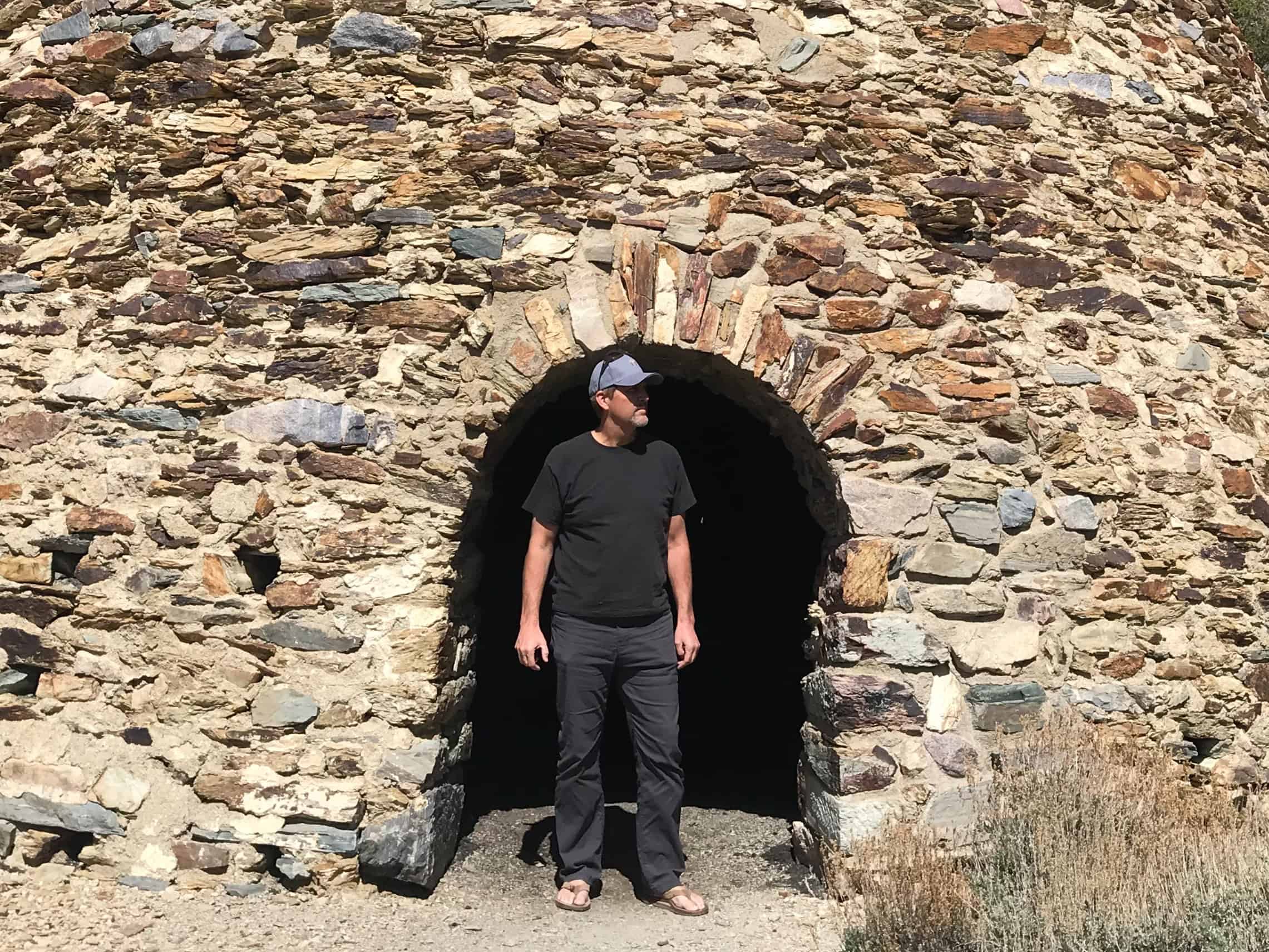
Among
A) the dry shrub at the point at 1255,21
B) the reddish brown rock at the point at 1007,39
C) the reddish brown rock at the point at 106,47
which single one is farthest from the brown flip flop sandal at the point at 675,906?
the dry shrub at the point at 1255,21

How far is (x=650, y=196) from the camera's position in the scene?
12.5ft

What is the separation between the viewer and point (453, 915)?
11.2ft

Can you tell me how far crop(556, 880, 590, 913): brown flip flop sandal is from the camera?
11.3 feet

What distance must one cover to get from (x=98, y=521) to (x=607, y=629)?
189cm

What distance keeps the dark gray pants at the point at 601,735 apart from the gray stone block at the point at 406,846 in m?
0.45

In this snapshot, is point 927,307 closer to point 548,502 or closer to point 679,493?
point 679,493

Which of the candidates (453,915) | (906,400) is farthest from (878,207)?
(453,915)

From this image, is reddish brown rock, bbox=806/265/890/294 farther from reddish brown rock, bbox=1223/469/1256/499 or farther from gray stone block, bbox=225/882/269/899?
gray stone block, bbox=225/882/269/899

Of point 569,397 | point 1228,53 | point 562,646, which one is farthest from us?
point 569,397

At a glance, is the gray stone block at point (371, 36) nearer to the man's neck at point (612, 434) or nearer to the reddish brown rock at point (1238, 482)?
the man's neck at point (612, 434)

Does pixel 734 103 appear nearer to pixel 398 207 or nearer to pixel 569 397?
pixel 398 207

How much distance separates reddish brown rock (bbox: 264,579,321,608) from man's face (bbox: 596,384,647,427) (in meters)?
1.20

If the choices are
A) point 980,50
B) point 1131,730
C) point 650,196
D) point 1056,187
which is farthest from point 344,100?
point 1131,730

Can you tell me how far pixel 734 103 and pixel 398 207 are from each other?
4.28ft
